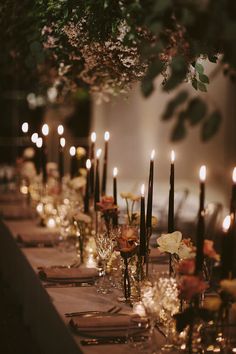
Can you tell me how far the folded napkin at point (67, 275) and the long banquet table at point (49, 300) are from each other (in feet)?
0.17

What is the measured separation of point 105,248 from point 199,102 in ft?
5.11

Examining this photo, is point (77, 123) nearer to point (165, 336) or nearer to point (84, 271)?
point (84, 271)

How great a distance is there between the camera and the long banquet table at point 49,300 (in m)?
2.69

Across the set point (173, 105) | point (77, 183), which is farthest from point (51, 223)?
point (173, 105)

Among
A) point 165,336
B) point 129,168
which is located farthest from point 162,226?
point 129,168

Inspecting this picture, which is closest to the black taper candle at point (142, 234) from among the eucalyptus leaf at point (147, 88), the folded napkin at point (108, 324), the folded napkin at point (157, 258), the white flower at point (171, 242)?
the white flower at point (171, 242)

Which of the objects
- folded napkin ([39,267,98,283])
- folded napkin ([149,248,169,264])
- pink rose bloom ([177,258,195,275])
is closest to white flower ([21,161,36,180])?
folded napkin ([149,248,169,264])

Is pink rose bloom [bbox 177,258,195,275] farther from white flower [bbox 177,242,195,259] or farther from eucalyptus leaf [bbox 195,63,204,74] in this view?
eucalyptus leaf [bbox 195,63,204,74]

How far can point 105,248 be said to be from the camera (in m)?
3.26

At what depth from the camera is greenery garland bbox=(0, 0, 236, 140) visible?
5.88ft

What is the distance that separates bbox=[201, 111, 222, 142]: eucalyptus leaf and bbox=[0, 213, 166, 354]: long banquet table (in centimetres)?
94

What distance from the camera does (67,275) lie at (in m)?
3.45

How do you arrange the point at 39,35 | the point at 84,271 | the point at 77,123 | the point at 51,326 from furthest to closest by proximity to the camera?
the point at 77,123 < the point at 39,35 < the point at 84,271 < the point at 51,326

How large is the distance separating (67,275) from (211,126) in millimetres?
1813
